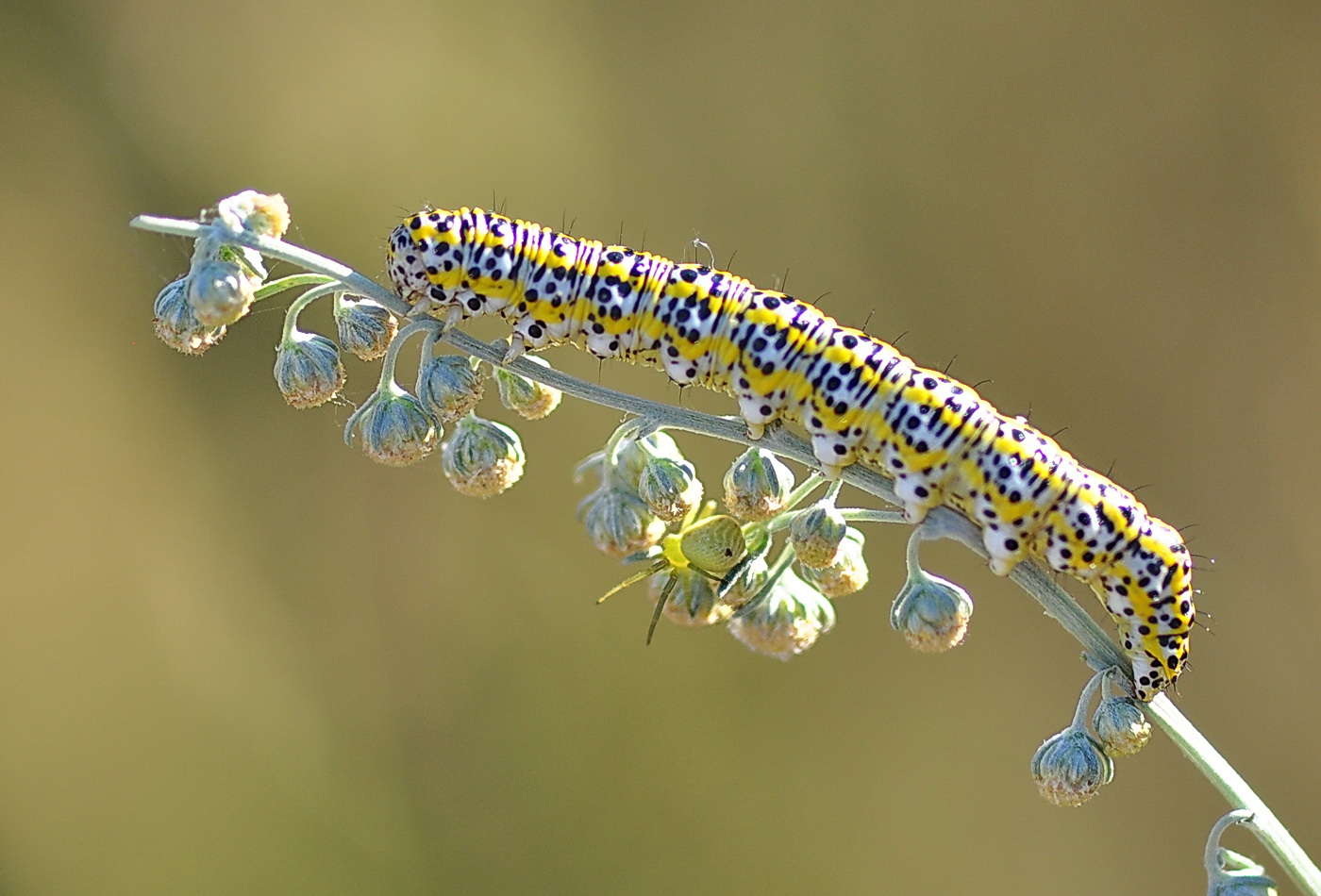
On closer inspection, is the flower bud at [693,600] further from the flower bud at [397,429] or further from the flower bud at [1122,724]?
the flower bud at [1122,724]

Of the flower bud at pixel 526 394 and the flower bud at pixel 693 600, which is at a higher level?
the flower bud at pixel 526 394

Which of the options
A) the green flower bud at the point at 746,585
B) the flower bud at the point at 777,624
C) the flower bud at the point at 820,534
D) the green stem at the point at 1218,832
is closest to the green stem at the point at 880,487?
the green stem at the point at 1218,832

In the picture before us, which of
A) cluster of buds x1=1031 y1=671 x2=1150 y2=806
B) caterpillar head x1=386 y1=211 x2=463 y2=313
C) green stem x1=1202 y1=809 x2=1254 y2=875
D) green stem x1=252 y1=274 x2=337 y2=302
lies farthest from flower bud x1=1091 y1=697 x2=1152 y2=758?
green stem x1=252 y1=274 x2=337 y2=302

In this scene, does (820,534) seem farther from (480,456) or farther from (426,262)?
(426,262)

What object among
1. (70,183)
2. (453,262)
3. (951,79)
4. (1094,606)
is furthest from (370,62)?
(1094,606)

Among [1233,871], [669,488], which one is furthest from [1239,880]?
[669,488]

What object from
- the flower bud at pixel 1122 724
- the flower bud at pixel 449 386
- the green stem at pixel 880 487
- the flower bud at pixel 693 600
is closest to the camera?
the green stem at pixel 880 487

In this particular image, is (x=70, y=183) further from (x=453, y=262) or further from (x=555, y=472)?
(x=453, y=262)
